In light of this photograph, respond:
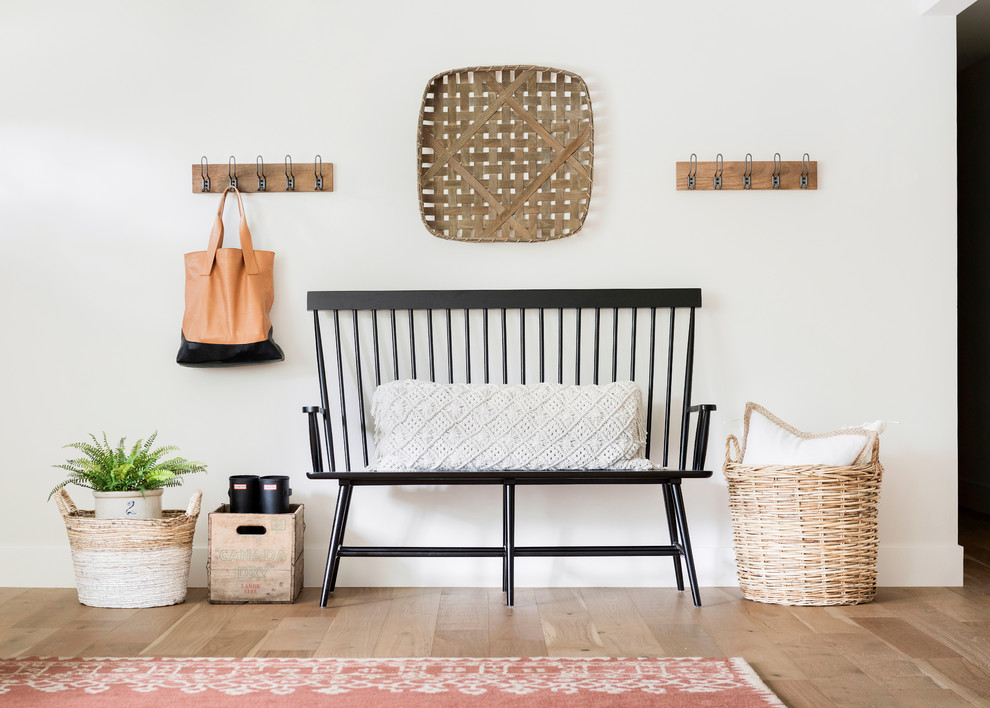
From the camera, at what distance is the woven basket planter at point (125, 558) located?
2244mm

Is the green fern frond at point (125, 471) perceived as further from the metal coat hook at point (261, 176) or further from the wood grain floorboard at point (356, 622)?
the metal coat hook at point (261, 176)

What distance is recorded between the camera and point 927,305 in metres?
2.61

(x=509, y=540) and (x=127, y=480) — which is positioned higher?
(x=127, y=480)

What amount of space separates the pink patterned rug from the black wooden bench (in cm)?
70

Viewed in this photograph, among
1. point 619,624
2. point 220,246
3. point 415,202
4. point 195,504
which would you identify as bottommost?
point 619,624

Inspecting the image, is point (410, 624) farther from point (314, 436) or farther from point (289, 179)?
point (289, 179)

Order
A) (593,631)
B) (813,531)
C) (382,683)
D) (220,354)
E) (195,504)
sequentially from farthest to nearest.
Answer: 1. (220,354)
2. (195,504)
3. (813,531)
4. (593,631)
5. (382,683)

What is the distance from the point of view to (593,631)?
201 cm

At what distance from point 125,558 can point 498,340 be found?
124cm

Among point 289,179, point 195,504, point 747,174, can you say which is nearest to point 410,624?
point 195,504

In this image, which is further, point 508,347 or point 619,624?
point 508,347

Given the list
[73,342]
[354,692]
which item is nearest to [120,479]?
[73,342]

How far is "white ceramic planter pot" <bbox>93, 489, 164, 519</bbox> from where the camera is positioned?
7.46 feet

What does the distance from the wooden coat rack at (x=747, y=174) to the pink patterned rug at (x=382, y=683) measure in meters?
1.46
